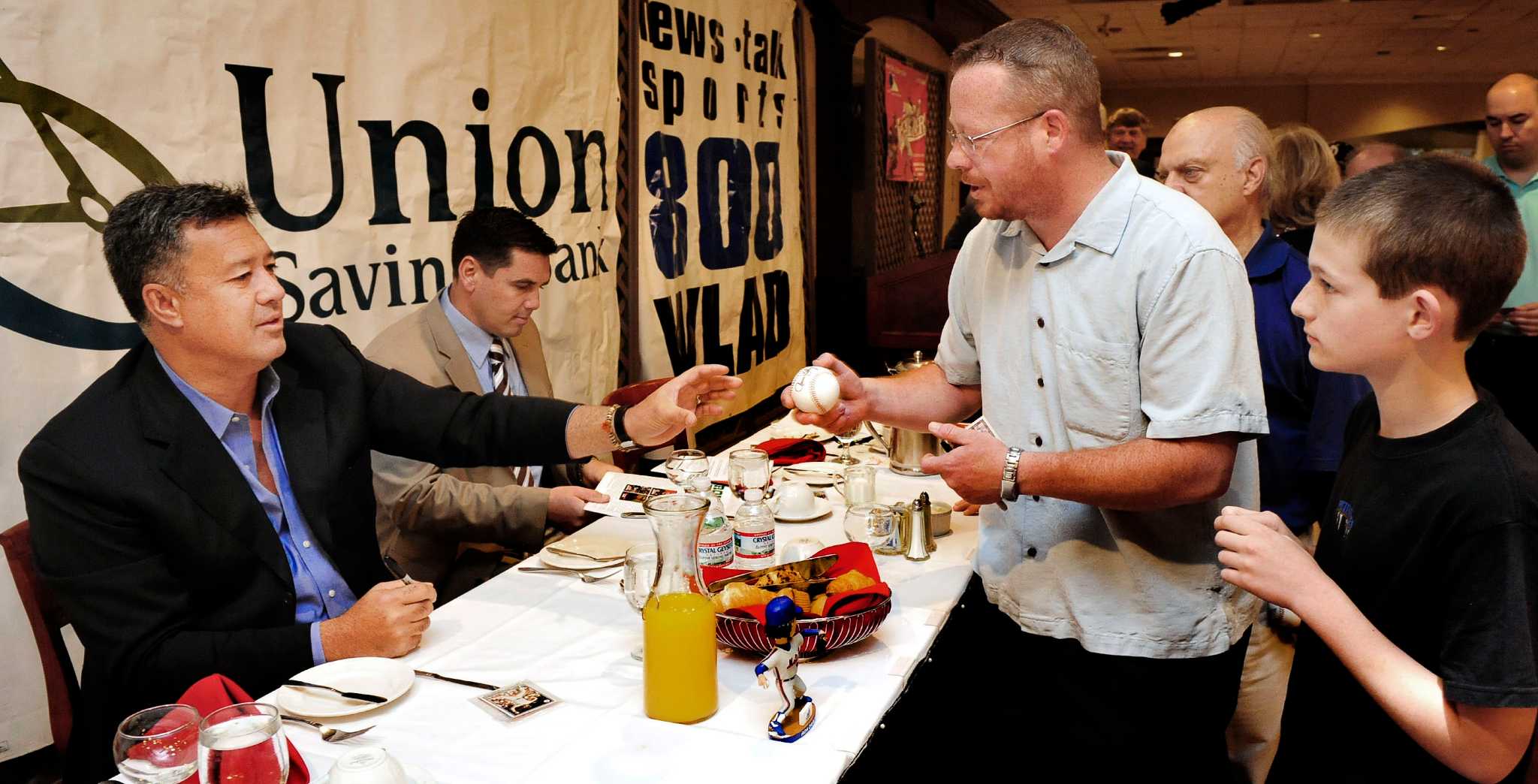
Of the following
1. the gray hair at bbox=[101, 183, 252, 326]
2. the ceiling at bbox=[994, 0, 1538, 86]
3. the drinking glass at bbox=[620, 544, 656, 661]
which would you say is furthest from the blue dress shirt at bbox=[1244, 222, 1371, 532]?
the ceiling at bbox=[994, 0, 1538, 86]

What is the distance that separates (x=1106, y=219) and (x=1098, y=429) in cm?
35

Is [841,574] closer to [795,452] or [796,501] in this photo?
[796,501]

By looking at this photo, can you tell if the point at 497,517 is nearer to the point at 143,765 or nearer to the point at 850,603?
the point at 850,603

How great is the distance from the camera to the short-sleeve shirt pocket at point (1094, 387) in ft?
5.64

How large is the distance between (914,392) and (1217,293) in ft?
2.25

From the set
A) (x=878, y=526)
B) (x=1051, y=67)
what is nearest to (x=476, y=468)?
(x=878, y=526)

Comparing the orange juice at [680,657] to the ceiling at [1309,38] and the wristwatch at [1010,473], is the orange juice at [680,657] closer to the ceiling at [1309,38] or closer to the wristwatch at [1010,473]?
the wristwatch at [1010,473]

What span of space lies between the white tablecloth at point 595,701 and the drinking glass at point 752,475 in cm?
41

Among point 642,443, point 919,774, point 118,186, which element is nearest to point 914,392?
point 642,443

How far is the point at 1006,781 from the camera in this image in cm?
195

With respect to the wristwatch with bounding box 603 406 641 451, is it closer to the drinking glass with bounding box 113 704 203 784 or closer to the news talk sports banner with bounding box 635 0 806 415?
the drinking glass with bounding box 113 704 203 784

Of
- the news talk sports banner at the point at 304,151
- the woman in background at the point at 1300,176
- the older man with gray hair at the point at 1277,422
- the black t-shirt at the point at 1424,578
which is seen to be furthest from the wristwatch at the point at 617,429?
the woman in background at the point at 1300,176

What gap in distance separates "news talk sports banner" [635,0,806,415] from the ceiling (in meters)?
3.47

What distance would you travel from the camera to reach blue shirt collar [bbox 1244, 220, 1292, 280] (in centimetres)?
254
